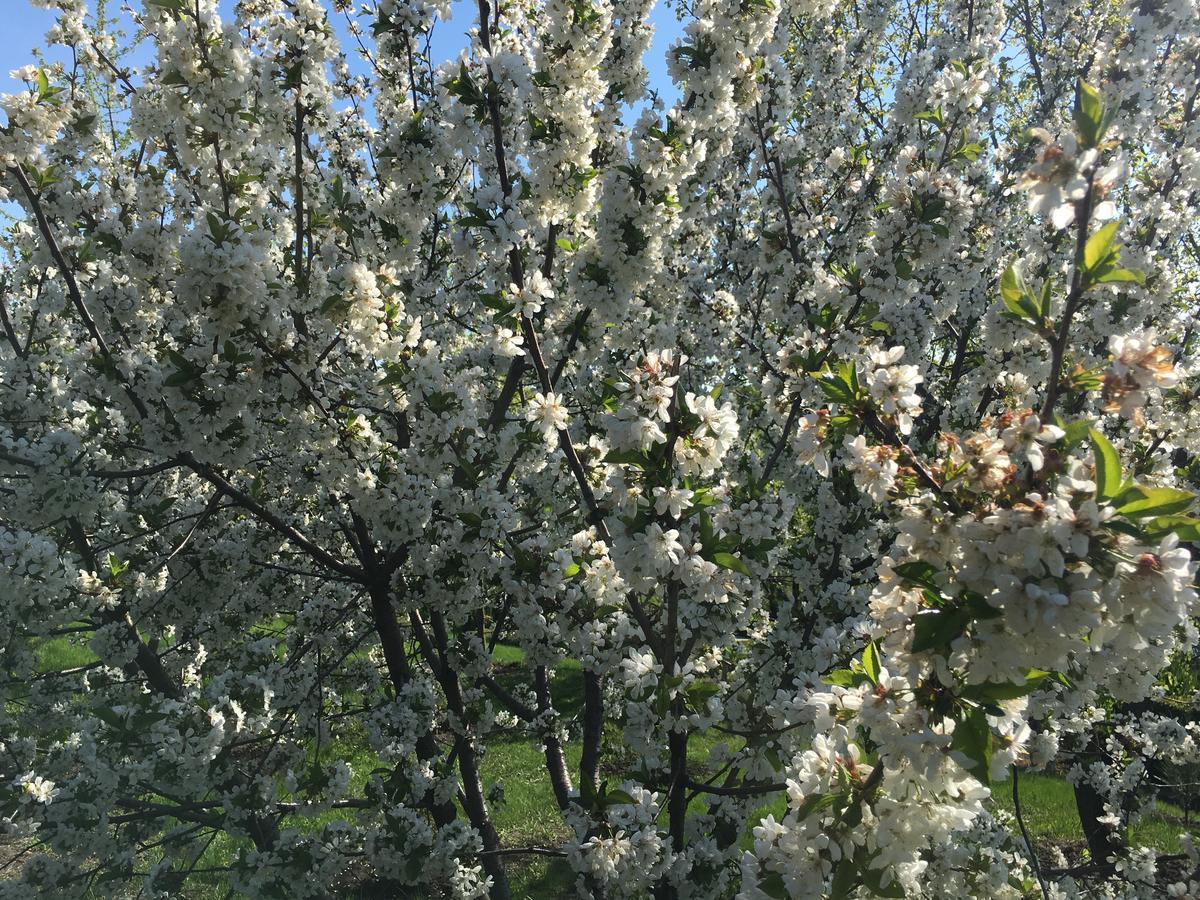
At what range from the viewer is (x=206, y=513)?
4.15 m

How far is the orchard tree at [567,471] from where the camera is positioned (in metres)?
1.86

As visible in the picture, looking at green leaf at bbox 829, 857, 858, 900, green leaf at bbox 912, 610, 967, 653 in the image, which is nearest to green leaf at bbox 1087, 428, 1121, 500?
green leaf at bbox 912, 610, 967, 653

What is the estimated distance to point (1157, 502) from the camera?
5.03ft

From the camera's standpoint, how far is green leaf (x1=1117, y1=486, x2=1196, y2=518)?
153 cm

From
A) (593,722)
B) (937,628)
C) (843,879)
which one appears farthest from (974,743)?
(593,722)

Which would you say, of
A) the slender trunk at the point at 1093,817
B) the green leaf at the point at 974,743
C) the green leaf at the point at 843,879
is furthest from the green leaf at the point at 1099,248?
the slender trunk at the point at 1093,817

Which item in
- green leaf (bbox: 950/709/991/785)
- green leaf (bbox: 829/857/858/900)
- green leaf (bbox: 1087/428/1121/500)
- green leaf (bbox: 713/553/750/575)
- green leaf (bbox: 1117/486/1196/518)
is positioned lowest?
green leaf (bbox: 829/857/858/900)

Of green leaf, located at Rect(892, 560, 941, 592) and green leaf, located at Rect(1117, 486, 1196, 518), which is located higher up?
green leaf, located at Rect(1117, 486, 1196, 518)

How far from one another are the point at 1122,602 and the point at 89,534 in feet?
20.4

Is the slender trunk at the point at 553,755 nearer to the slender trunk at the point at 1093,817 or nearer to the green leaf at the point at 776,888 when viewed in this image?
the green leaf at the point at 776,888

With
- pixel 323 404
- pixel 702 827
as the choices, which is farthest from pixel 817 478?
pixel 323 404

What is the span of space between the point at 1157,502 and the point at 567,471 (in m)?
4.49

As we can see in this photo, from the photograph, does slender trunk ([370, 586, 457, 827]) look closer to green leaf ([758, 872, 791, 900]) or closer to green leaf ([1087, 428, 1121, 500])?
green leaf ([758, 872, 791, 900])

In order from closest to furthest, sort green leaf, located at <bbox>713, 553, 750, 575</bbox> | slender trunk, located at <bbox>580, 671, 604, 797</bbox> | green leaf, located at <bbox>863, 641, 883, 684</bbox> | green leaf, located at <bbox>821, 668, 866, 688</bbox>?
green leaf, located at <bbox>863, 641, 883, 684</bbox> → green leaf, located at <bbox>821, 668, 866, 688</bbox> → green leaf, located at <bbox>713, 553, 750, 575</bbox> → slender trunk, located at <bbox>580, 671, 604, 797</bbox>
